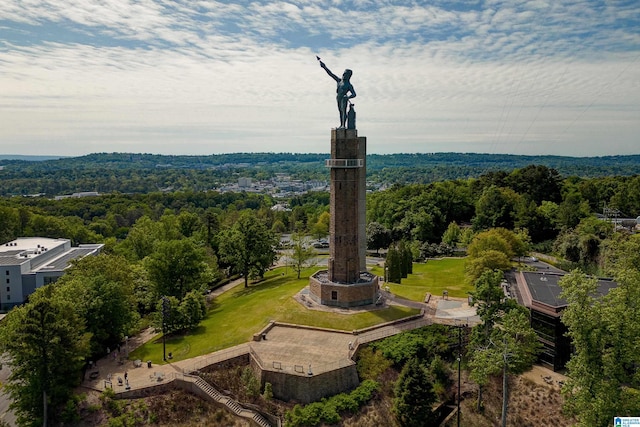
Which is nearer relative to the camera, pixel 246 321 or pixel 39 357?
pixel 39 357

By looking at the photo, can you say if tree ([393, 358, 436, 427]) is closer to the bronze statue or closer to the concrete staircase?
the concrete staircase

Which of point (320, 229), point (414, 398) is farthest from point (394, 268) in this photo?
point (320, 229)

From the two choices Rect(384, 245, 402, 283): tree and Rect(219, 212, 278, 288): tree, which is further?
Rect(219, 212, 278, 288): tree

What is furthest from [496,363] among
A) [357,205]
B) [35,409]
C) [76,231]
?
[76,231]

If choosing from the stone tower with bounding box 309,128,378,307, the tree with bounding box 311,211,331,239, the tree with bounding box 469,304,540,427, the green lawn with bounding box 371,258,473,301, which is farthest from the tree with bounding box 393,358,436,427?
the tree with bounding box 311,211,331,239

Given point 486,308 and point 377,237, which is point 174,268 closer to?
point 486,308

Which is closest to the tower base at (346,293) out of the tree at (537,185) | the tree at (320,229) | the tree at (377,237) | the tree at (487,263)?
the tree at (487,263)

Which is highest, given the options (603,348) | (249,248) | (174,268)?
(603,348)
